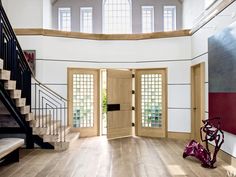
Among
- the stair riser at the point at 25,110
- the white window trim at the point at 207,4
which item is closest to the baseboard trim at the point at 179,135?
the white window trim at the point at 207,4

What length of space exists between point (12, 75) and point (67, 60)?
2765mm

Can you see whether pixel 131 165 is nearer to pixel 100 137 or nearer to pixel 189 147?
pixel 189 147

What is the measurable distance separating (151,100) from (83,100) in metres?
2.02

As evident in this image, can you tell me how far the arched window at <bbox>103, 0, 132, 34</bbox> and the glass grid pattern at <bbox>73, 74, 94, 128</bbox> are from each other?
238 centimetres

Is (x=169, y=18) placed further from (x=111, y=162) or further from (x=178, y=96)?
(x=111, y=162)

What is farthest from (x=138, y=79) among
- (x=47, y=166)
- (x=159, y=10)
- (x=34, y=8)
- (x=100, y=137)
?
(x=47, y=166)

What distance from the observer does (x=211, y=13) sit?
5484 millimetres

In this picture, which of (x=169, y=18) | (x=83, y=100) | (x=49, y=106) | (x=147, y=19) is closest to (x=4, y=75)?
(x=49, y=106)

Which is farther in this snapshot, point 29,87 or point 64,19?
point 64,19

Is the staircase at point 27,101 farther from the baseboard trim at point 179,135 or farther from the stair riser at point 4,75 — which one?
the baseboard trim at point 179,135

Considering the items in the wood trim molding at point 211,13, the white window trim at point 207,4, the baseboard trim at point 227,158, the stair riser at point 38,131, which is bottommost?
the baseboard trim at point 227,158

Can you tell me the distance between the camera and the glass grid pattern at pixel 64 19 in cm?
942

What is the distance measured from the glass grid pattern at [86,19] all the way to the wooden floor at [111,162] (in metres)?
4.48

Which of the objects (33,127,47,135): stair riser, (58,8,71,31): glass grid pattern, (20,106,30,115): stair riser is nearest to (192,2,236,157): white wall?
(33,127,47,135): stair riser
